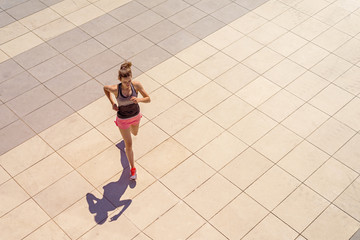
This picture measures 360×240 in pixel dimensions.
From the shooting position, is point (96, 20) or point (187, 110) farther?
point (96, 20)

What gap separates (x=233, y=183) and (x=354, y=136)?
7.61 ft

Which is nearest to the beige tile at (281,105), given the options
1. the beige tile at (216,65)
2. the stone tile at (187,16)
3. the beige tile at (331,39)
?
the beige tile at (216,65)

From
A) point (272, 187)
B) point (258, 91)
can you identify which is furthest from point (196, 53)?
point (272, 187)

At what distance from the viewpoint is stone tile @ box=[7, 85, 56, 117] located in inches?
311

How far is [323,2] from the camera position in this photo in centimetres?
1038

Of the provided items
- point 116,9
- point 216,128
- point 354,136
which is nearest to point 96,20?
point 116,9

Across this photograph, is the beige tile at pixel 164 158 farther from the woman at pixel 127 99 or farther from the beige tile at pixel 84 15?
the beige tile at pixel 84 15

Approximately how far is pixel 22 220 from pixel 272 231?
3.54 metres

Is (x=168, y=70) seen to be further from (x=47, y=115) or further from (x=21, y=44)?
(x=21, y=44)

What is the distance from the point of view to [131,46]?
30.0 ft

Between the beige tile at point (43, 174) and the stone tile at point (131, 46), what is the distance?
109 inches

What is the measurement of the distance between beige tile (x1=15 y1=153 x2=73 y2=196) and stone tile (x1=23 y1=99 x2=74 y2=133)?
0.75 m

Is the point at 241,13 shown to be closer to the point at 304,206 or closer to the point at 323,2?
the point at 323,2

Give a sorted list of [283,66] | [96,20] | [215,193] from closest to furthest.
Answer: [215,193] → [283,66] → [96,20]
